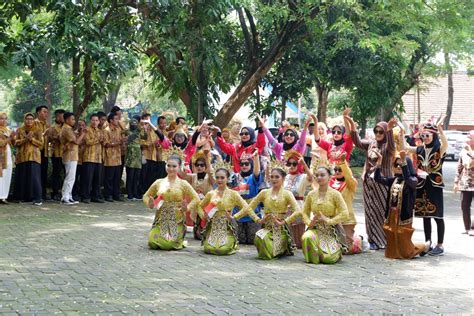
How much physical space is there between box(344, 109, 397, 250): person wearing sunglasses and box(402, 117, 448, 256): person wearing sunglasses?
0.33 m

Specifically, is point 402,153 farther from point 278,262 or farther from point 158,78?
point 158,78

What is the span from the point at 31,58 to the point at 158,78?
27.3 feet

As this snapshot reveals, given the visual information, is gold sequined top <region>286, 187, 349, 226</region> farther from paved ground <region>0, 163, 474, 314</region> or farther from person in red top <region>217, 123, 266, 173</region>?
person in red top <region>217, 123, 266, 173</region>

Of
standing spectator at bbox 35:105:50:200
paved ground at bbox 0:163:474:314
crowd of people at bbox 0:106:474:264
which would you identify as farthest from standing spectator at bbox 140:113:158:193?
paved ground at bbox 0:163:474:314

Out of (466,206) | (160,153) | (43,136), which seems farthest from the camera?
(160,153)

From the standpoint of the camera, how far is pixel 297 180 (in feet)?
37.9

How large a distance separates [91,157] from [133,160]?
1.12m

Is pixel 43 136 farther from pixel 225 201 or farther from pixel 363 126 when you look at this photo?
pixel 363 126

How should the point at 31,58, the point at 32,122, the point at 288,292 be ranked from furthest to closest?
the point at 32,122
the point at 31,58
the point at 288,292

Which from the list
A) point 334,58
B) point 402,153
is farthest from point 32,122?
point 334,58

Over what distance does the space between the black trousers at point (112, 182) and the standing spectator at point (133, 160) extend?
0.23 metres

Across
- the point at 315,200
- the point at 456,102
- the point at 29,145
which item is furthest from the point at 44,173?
the point at 456,102

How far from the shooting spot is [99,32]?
1476 cm

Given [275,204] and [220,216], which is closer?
[275,204]
